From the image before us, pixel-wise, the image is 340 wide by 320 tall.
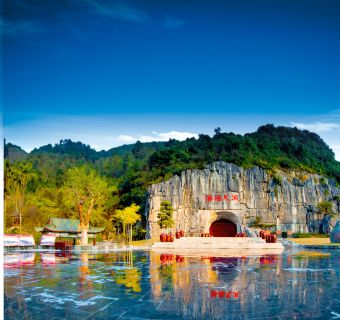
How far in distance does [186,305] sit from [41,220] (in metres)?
29.5

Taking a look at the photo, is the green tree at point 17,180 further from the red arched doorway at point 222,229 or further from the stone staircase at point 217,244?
the red arched doorway at point 222,229

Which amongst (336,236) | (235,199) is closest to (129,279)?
(336,236)

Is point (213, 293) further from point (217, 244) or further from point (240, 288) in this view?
point (217, 244)

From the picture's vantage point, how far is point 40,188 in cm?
3994

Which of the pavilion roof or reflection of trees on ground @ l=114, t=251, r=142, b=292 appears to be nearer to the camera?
reflection of trees on ground @ l=114, t=251, r=142, b=292

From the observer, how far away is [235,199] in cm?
3494

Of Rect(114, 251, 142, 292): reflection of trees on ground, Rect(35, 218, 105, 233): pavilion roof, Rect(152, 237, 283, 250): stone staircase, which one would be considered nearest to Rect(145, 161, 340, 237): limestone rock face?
Rect(35, 218, 105, 233): pavilion roof

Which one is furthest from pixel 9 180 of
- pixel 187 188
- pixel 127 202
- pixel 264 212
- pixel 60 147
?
pixel 60 147

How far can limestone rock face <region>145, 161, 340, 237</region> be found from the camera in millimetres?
34719

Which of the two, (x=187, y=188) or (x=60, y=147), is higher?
(x=60, y=147)

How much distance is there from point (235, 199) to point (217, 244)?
577 inches

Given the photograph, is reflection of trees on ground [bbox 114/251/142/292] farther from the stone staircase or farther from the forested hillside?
the forested hillside

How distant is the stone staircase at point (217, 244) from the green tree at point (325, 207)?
17332mm

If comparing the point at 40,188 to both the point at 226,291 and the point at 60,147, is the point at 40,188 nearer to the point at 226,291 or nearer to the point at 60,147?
the point at 226,291
